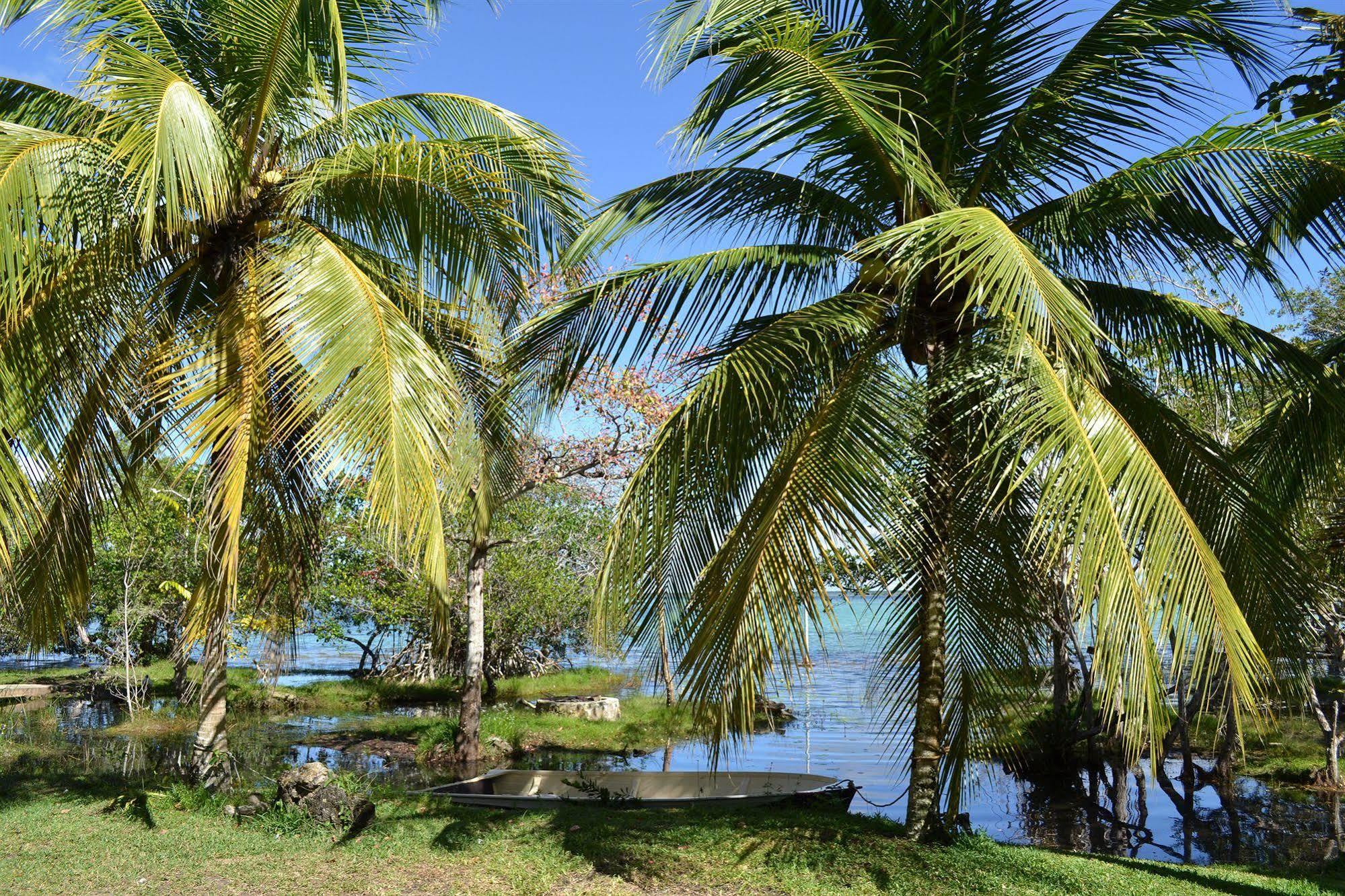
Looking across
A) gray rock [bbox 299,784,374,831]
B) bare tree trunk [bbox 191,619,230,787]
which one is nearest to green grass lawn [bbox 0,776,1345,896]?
gray rock [bbox 299,784,374,831]

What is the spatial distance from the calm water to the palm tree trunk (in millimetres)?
417

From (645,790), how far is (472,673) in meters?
4.79

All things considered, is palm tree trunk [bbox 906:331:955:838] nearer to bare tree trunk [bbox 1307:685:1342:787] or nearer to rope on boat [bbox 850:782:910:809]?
rope on boat [bbox 850:782:910:809]

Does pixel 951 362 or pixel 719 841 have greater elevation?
pixel 951 362

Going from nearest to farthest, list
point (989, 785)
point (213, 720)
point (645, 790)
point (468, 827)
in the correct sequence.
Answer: point (468, 827) < point (213, 720) < point (645, 790) < point (989, 785)

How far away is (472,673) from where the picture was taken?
1534 cm

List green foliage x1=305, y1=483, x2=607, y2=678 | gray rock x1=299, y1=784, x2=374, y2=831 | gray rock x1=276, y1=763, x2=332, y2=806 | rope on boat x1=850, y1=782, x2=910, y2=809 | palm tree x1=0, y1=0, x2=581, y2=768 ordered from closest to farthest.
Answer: palm tree x1=0, y1=0, x2=581, y2=768, gray rock x1=299, y1=784, x2=374, y2=831, gray rock x1=276, y1=763, x2=332, y2=806, rope on boat x1=850, y1=782, x2=910, y2=809, green foliage x1=305, y1=483, x2=607, y2=678

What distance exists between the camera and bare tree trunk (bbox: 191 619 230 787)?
9250mm

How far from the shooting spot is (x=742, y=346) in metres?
6.18

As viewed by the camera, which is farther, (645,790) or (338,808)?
(645,790)

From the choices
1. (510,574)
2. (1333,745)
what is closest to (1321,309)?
(1333,745)

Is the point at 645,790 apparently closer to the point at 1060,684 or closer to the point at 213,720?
the point at 213,720

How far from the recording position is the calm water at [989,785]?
1196 centimetres

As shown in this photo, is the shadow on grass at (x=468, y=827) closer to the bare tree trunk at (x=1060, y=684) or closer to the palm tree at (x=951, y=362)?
the palm tree at (x=951, y=362)
